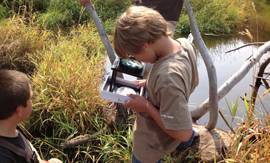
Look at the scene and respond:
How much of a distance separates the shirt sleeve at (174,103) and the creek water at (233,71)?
135 centimetres

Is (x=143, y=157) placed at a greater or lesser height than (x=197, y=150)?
greater

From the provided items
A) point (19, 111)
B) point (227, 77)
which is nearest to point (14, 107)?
point (19, 111)

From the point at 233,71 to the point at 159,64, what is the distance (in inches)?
157

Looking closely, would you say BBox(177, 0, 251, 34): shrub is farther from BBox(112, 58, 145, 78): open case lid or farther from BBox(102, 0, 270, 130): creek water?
BBox(112, 58, 145, 78): open case lid

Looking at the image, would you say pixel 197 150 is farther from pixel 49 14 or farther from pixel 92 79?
pixel 49 14

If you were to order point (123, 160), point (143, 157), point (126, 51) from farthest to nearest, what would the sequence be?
point (123, 160), point (143, 157), point (126, 51)

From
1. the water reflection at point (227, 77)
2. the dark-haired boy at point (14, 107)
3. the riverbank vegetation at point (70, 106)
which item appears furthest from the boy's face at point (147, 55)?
the water reflection at point (227, 77)

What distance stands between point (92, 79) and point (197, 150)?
1252 mm

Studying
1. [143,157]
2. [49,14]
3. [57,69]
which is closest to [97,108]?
[57,69]

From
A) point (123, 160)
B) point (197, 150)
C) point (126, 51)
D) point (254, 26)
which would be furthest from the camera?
point (254, 26)

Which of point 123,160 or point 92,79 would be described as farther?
point 92,79

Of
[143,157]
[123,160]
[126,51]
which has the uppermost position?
[126,51]

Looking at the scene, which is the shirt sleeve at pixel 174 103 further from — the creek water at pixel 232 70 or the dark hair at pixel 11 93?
the creek water at pixel 232 70

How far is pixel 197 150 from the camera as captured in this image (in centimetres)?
309
